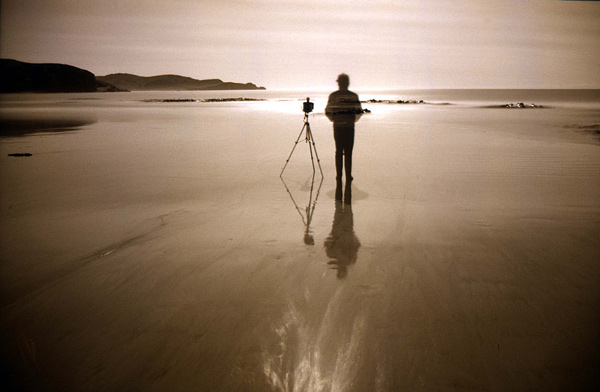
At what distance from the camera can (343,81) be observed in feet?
19.3

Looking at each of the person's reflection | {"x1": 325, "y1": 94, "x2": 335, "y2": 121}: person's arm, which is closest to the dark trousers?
{"x1": 325, "y1": 94, "x2": 335, "y2": 121}: person's arm

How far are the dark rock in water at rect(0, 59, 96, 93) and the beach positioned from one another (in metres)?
116

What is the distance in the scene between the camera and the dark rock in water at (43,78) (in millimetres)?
94812

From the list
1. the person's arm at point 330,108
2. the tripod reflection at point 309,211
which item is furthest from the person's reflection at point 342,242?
the person's arm at point 330,108

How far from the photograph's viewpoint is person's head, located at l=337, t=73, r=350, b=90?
588 cm

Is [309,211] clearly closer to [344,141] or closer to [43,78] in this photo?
[344,141]

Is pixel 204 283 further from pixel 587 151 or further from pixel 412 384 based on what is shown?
pixel 587 151

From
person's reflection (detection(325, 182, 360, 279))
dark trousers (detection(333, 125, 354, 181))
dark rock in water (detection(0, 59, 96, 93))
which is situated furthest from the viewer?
dark rock in water (detection(0, 59, 96, 93))

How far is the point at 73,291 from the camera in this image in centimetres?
315

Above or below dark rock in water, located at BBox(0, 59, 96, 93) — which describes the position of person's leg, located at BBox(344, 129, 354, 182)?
below

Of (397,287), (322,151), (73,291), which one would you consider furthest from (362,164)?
(73,291)

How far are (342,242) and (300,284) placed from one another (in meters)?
1.12

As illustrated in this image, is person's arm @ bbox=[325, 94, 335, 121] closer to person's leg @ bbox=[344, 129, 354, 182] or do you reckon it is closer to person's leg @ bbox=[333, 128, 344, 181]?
person's leg @ bbox=[333, 128, 344, 181]

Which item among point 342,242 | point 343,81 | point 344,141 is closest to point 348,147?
point 344,141
